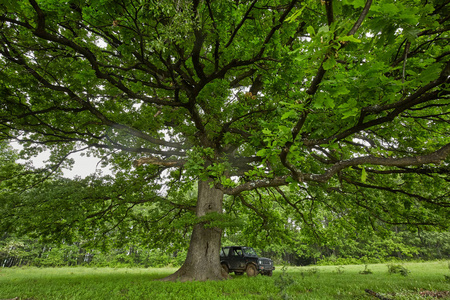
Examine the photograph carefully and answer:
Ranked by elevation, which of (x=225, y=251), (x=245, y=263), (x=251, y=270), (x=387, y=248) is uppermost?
(x=225, y=251)

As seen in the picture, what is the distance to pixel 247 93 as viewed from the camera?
22.2 feet

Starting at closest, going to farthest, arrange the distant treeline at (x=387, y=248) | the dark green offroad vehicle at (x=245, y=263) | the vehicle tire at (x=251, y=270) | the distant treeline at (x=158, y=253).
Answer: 1. the vehicle tire at (x=251, y=270)
2. the dark green offroad vehicle at (x=245, y=263)
3. the distant treeline at (x=158, y=253)
4. the distant treeline at (x=387, y=248)

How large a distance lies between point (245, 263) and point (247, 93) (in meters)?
10.4

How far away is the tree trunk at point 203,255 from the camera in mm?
7423

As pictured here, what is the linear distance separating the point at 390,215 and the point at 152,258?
130 ft

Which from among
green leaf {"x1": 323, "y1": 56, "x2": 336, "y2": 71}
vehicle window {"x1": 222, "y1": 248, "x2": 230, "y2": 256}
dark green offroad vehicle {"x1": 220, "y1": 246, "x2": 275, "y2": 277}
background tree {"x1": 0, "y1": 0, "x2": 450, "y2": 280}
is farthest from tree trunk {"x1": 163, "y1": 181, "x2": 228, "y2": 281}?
green leaf {"x1": 323, "y1": 56, "x2": 336, "y2": 71}

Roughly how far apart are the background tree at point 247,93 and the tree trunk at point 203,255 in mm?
47

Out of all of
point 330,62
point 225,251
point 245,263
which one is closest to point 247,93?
point 330,62

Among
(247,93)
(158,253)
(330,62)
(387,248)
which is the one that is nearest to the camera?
(330,62)

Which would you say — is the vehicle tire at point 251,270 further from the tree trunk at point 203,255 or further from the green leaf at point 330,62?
the green leaf at point 330,62

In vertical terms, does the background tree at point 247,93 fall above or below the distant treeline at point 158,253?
above

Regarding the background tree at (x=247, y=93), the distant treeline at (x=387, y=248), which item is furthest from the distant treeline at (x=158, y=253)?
the background tree at (x=247, y=93)

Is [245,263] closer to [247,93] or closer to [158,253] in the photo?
[247,93]

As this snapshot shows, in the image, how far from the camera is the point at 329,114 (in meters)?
4.22
